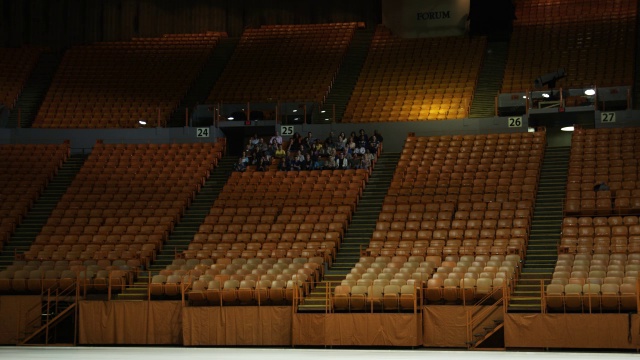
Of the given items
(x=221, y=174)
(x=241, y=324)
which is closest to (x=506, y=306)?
(x=241, y=324)

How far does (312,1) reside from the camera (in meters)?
35.9

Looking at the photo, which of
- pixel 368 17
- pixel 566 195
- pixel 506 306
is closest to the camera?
pixel 506 306

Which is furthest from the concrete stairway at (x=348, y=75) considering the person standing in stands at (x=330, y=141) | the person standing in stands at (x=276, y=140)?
the person standing in stands at (x=276, y=140)

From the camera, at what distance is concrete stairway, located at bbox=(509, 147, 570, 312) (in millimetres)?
18047

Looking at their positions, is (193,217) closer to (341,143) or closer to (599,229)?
(341,143)

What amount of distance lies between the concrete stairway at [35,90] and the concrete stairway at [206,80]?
484 cm

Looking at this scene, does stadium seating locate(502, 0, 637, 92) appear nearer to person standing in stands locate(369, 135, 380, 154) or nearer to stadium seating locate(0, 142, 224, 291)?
person standing in stands locate(369, 135, 380, 154)

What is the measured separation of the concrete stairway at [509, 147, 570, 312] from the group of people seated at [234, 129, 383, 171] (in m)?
4.97

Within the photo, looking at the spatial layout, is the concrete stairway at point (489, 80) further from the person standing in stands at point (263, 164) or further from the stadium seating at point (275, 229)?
the person standing in stands at point (263, 164)

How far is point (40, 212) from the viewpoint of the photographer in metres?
24.9

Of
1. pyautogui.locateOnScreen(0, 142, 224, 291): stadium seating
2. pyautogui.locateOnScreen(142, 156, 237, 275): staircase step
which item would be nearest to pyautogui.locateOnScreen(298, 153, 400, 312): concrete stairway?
pyautogui.locateOnScreen(142, 156, 237, 275): staircase step

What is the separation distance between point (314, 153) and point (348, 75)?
245 inches

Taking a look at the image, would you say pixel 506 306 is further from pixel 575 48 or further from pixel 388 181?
pixel 575 48

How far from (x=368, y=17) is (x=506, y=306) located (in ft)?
67.0
